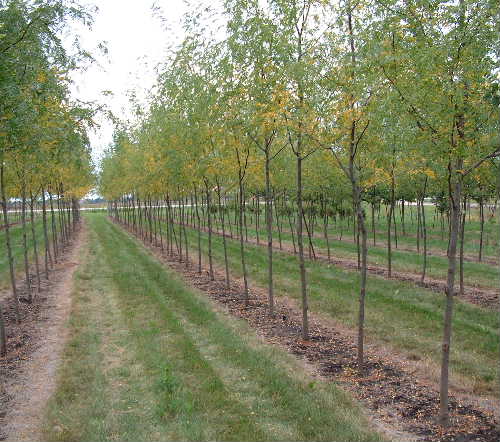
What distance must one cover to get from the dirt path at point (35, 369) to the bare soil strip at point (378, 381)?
A: 399cm

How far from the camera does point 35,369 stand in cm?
790

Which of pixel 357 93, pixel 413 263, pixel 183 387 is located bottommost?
pixel 413 263

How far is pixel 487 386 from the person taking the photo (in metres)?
6.95

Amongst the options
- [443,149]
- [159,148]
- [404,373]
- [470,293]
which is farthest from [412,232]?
[443,149]

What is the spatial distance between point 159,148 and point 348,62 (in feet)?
33.4

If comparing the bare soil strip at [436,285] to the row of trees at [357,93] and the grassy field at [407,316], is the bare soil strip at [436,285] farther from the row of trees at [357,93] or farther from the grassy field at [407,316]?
the row of trees at [357,93]

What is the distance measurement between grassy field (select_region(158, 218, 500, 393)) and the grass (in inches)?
94.9

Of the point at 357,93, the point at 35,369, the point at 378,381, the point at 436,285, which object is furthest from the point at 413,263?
the point at 35,369

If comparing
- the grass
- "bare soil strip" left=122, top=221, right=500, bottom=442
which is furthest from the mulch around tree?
"bare soil strip" left=122, top=221, right=500, bottom=442

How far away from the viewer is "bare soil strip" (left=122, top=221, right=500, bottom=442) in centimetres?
561

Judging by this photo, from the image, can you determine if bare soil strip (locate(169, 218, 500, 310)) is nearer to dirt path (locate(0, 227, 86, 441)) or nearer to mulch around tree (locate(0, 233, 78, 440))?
dirt path (locate(0, 227, 86, 441))

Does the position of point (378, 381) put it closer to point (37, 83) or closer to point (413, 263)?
point (37, 83)

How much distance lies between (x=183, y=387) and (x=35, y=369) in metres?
2.83

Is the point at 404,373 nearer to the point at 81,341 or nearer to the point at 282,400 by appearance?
the point at 282,400
